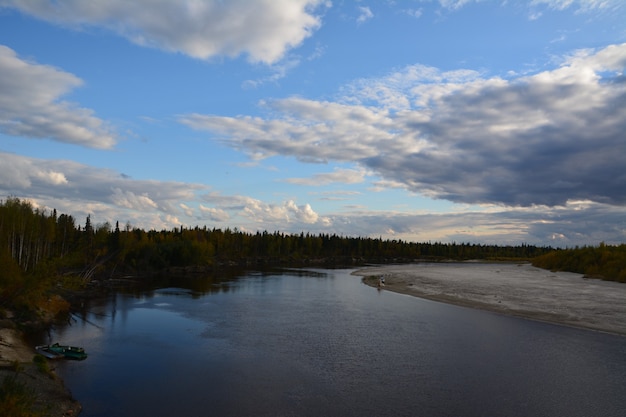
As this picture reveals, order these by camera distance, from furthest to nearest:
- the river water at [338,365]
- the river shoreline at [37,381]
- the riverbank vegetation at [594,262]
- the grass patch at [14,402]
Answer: the riverbank vegetation at [594,262] < the river water at [338,365] < the river shoreline at [37,381] < the grass patch at [14,402]

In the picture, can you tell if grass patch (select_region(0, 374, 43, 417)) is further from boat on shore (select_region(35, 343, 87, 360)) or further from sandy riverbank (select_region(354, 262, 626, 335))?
sandy riverbank (select_region(354, 262, 626, 335))

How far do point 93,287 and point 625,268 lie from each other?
304 ft

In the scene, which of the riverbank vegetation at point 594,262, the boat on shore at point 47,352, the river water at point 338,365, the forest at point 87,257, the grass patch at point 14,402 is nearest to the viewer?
the grass patch at point 14,402

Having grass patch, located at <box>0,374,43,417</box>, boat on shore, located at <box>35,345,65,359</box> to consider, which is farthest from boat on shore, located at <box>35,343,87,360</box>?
grass patch, located at <box>0,374,43,417</box>

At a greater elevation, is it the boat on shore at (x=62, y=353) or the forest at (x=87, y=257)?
the forest at (x=87, y=257)

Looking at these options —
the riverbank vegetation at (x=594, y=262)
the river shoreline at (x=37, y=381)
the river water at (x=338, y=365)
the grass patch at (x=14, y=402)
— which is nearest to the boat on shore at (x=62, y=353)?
the river water at (x=338, y=365)

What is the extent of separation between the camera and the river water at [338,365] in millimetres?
20875

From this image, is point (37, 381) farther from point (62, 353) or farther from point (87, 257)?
point (87, 257)

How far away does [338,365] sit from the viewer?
27.1 meters

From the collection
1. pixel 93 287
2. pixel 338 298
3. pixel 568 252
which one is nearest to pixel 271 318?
pixel 338 298

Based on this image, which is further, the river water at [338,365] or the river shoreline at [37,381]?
the river water at [338,365]

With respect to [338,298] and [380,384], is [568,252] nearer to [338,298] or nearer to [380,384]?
[338,298]

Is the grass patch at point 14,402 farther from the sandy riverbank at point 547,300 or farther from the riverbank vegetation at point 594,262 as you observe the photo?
the riverbank vegetation at point 594,262

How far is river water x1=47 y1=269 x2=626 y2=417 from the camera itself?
20.9 metres
